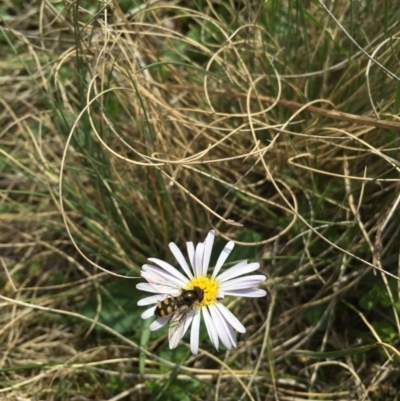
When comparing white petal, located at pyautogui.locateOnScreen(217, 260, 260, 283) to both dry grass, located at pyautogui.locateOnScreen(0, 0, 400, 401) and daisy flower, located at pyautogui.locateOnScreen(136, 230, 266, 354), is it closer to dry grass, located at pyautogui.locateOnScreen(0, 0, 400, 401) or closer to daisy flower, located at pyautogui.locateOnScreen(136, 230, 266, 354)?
daisy flower, located at pyautogui.locateOnScreen(136, 230, 266, 354)

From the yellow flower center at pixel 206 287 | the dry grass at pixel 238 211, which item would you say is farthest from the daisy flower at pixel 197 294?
the dry grass at pixel 238 211

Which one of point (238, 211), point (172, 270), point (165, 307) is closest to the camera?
point (165, 307)

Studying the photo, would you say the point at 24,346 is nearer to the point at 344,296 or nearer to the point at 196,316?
the point at 196,316

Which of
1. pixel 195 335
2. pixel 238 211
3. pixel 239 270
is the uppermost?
pixel 238 211

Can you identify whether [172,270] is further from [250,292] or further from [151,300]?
[250,292]

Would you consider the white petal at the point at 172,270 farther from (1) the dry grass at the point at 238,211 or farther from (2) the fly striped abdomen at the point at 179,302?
(1) the dry grass at the point at 238,211

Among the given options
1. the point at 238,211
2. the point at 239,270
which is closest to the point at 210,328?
the point at 239,270
